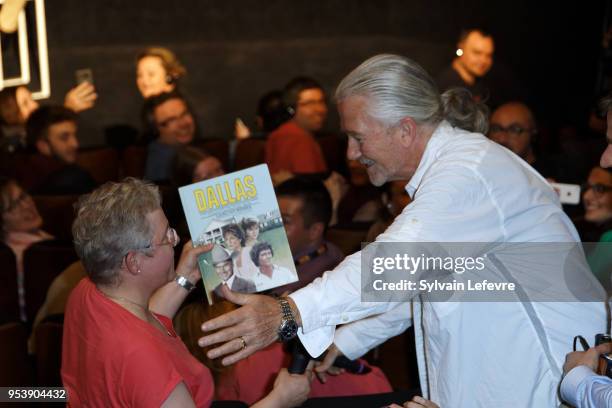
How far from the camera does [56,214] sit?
4363 mm

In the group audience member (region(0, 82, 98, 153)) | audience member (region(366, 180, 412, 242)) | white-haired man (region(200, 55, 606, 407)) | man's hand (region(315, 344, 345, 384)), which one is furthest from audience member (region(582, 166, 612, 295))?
audience member (region(0, 82, 98, 153))

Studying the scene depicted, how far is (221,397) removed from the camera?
8.39 feet

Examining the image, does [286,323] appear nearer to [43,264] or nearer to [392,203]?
[392,203]

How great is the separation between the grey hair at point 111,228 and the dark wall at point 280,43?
5.29 metres

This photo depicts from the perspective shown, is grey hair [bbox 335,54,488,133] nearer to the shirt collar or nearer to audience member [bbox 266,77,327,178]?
the shirt collar

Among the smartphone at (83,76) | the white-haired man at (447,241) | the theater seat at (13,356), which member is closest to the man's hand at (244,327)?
the white-haired man at (447,241)

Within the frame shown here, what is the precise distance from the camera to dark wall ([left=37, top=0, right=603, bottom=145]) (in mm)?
7090

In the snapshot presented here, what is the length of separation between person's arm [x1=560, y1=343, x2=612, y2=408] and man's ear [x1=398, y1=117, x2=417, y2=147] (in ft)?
1.89

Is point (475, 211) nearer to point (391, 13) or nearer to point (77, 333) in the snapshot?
point (77, 333)

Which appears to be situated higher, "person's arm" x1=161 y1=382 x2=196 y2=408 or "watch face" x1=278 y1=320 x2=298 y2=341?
"watch face" x1=278 y1=320 x2=298 y2=341

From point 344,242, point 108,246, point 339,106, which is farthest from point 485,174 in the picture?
point 344,242

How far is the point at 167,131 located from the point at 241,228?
3.20 meters

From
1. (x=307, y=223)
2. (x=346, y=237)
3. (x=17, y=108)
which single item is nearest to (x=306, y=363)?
(x=307, y=223)

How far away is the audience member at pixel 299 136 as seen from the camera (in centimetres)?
489
